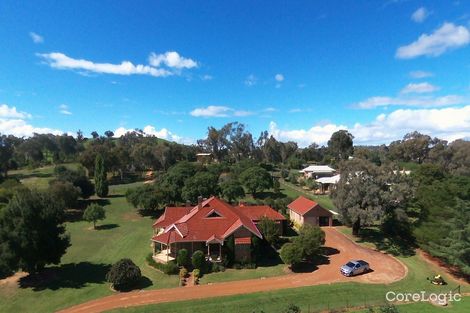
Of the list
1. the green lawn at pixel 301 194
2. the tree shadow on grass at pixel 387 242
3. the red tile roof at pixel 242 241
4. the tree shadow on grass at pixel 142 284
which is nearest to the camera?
the tree shadow on grass at pixel 142 284

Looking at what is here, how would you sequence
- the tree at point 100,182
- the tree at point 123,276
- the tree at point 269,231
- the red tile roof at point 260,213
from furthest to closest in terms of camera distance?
the tree at point 100,182 < the red tile roof at point 260,213 < the tree at point 269,231 < the tree at point 123,276

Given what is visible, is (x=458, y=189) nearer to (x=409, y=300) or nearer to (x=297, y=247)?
(x=409, y=300)

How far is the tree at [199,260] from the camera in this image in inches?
1188

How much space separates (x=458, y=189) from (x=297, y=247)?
18.4m

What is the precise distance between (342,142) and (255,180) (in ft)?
215

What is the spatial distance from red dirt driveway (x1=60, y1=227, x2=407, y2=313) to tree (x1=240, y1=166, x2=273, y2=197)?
31496mm

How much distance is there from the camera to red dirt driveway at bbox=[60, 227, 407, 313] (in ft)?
82.0

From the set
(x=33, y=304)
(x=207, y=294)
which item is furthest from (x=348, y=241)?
(x=33, y=304)

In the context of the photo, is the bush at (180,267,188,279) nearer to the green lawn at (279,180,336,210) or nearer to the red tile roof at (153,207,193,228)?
the red tile roof at (153,207,193,228)

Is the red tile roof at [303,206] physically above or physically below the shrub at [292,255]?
above

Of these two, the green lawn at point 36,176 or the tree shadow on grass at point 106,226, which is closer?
the tree shadow on grass at point 106,226

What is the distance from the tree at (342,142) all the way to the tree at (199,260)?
100 m

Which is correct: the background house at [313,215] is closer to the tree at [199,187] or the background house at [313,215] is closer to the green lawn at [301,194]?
the green lawn at [301,194]

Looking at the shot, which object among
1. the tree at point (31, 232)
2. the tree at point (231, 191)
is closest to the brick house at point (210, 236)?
the tree at point (31, 232)
